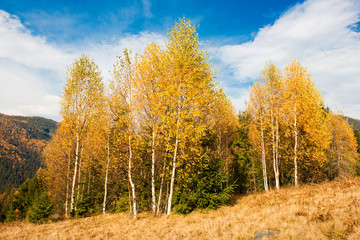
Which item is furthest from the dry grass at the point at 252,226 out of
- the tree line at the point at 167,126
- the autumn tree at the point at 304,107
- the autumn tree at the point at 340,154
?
the autumn tree at the point at 340,154

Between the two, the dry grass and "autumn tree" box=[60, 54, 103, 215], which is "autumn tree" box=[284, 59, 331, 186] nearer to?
the dry grass

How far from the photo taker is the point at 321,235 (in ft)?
18.3

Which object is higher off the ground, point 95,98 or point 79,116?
point 95,98

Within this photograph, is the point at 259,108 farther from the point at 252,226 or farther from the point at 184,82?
the point at 252,226

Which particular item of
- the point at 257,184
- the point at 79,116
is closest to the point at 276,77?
the point at 257,184

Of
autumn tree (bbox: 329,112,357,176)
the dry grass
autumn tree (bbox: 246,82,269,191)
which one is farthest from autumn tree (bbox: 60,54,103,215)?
autumn tree (bbox: 329,112,357,176)

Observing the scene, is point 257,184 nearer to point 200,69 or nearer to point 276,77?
point 276,77

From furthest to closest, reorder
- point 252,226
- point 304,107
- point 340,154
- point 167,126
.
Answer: point 340,154 < point 304,107 < point 167,126 < point 252,226

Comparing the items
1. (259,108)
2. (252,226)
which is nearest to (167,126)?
(252,226)

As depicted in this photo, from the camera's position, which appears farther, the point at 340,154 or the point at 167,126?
the point at 340,154

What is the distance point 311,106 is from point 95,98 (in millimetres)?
21172

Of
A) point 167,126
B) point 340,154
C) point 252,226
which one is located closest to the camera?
point 252,226

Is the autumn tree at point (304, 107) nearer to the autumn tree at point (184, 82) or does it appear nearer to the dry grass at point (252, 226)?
the dry grass at point (252, 226)

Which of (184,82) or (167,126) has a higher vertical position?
(184,82)
